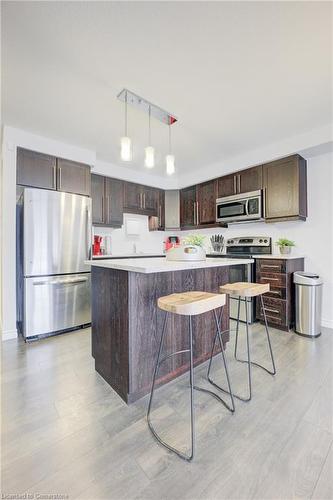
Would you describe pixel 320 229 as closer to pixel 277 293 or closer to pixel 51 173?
pixel 277 293

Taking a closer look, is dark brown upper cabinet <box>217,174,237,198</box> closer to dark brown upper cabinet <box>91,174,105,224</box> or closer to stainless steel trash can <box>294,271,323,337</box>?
stainless steel trash can <box>294,271,323,337</box>

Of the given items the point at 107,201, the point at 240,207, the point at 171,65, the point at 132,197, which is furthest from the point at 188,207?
the point at 171,65

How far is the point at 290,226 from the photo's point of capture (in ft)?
11.4

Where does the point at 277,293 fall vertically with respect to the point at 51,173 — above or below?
A: below

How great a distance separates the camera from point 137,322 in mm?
1607

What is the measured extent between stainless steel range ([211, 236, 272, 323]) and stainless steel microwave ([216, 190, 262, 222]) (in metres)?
0.42

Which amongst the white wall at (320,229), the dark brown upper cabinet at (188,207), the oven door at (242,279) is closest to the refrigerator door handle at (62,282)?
the oven door at (242,279)

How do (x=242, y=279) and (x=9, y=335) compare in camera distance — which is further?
(x=242, y=279)

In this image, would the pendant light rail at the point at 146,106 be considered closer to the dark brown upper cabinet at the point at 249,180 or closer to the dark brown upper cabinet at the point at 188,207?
the dark brown upper cabinet at the point at 249,180

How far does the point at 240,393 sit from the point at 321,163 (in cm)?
313

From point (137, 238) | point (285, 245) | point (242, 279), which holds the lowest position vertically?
point (242, 279)

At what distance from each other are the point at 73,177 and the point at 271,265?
3032mm

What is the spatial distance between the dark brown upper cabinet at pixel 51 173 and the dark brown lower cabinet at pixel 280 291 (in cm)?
283

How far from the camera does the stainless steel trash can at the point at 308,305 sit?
9.21 feet
